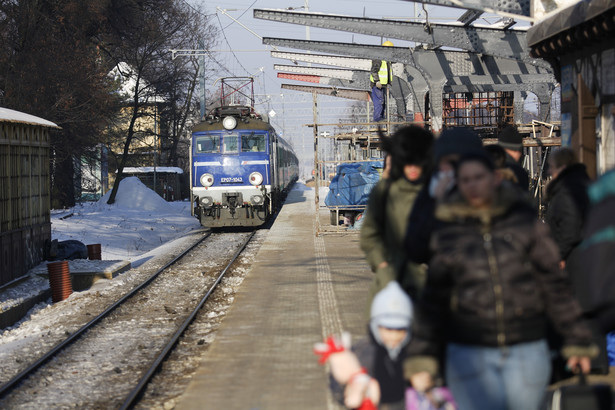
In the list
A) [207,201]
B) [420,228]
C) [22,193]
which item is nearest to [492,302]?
[420,228]

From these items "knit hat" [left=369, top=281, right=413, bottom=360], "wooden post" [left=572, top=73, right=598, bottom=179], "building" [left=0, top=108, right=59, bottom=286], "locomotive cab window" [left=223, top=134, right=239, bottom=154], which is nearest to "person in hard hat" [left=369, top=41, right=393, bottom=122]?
"locomotive cab window" [left=223, top=134, right=239, bottom=154]

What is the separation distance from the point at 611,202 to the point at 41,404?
6.32 metres

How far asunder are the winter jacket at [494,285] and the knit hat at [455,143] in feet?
1.44

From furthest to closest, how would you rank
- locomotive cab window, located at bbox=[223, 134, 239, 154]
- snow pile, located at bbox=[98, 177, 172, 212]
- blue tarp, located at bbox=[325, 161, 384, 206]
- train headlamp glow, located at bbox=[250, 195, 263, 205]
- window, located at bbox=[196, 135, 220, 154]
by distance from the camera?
snow pile, located at bbox=[98, 177, 172, 212] → window, located at bbox=[196, 135, 220, 154] → locomotive cab window, located at bbox=[223, 134, 239, 154] → train headlamp glow, located at bbox=[250, 195, 263, 205] → blue tarp, located at bbox=[325, 161, 384, 206]

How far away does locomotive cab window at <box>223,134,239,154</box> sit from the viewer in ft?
82.2

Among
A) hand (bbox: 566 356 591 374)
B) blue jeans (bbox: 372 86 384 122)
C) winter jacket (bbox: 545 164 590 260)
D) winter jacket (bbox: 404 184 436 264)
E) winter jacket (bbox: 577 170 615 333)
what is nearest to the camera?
winter jacket (bbox: 577 170 615 333)

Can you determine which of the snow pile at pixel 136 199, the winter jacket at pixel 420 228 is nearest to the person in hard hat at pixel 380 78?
the snow pile at pixel 136 199

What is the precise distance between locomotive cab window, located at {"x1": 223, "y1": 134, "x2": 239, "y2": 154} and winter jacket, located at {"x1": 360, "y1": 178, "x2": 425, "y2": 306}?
1999cm

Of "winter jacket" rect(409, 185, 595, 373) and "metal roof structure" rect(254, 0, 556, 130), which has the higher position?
"metal roof structure" rect(254, 0, 556, 130)

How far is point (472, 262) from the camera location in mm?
3729

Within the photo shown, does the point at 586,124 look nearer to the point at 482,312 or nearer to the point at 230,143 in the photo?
the point at 482,312

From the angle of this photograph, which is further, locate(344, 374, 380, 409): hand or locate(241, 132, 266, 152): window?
locate(241, 132, 266, 152): window

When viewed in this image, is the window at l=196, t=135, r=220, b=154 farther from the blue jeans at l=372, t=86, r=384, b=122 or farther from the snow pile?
the snow pile

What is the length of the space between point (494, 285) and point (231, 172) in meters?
21.4
